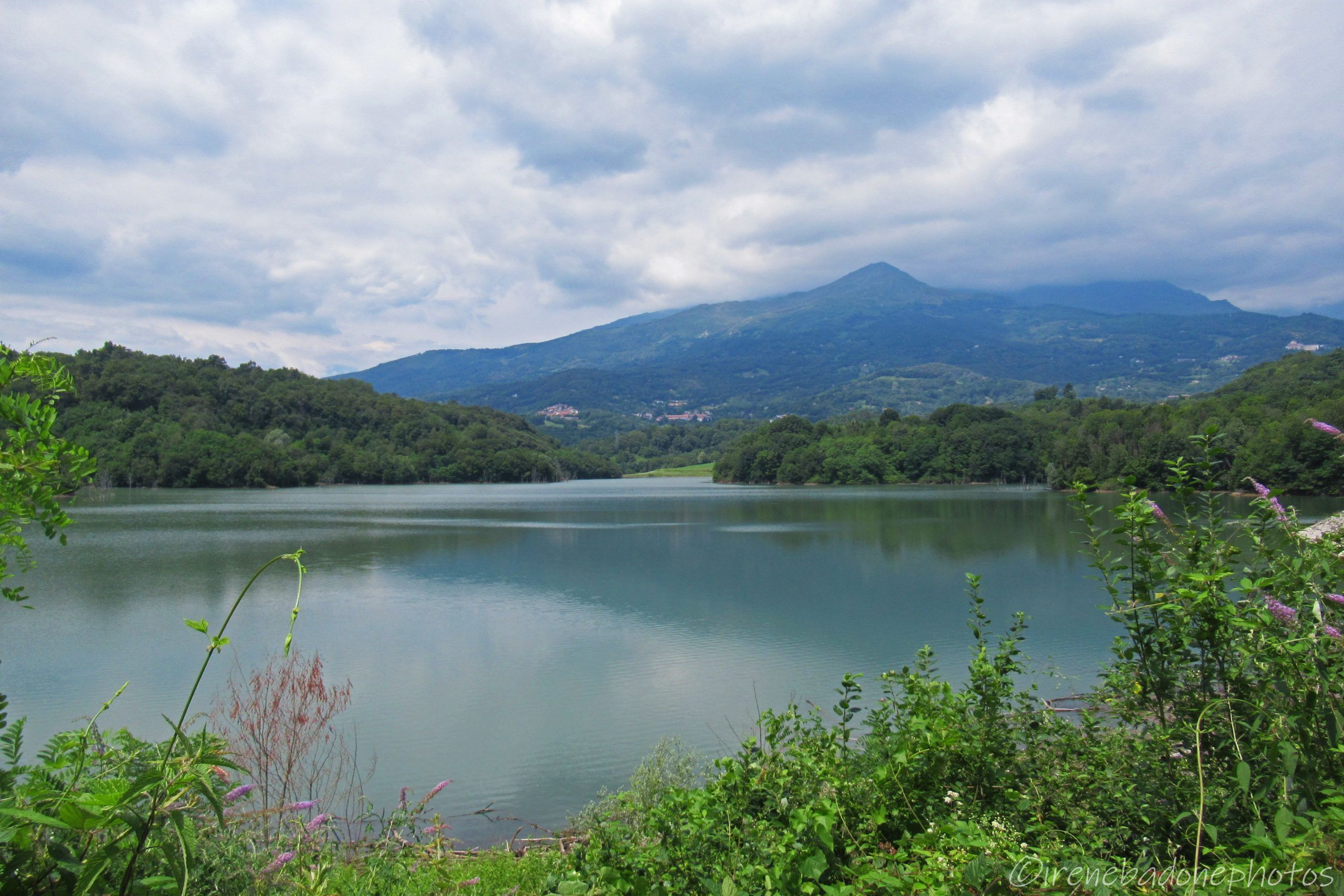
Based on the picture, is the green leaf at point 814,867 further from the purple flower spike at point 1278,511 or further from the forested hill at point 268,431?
the forested hill at point 268,431

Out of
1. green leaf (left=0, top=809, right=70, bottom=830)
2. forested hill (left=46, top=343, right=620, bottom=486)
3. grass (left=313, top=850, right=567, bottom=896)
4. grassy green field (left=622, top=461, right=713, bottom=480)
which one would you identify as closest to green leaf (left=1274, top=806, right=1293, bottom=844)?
grass (left=313, top=850, right=567, bottom=896)

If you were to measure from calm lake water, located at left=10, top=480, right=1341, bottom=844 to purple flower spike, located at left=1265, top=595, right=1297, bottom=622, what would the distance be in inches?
221

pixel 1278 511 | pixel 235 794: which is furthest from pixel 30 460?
pixel 1278 511

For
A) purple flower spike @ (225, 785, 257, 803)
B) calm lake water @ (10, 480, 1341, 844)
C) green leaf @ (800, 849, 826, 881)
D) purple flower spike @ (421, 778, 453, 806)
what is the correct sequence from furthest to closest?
calm lake water @ (10, 480, 1341, 844) → purple flower spike @ (421, 778, 453, 806) → purple flower spike @ (225, 785, 257, 803) → green leaf @ (800, 849, 826, 881)

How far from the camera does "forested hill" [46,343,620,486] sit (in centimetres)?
7394

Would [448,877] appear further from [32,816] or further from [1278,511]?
[1278,511]

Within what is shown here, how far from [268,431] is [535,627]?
285ft

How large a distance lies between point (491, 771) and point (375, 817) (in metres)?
1.67

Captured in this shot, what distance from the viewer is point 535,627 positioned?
14.0m

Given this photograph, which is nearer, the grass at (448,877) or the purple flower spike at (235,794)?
the purple flower spike at (235,794)

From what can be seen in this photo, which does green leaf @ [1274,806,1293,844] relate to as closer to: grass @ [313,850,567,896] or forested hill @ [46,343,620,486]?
grass @ [313,850,567,896]

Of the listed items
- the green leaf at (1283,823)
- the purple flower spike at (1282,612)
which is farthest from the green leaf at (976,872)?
the purple flower spike at (1282,612)

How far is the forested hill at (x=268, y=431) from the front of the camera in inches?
2911

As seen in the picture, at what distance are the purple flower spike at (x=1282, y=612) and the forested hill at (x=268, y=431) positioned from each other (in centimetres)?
7534
